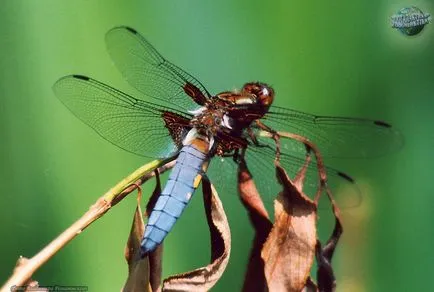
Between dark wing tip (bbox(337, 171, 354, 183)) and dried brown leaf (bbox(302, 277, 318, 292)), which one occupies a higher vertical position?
dark wing tip (bbox(337, 171, 354, 183))

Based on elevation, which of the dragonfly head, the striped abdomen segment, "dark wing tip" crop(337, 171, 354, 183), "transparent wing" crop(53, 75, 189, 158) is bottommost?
the striped abdomen segment

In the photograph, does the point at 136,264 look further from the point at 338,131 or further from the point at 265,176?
the point at 338,131

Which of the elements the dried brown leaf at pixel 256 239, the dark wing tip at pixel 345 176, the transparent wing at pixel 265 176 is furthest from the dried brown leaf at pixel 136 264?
the dark wing tip at pixel 345 176

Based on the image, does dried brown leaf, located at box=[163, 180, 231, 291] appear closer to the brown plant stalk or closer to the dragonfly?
the brown plant stalk

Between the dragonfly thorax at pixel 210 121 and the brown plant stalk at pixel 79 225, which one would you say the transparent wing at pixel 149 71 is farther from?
the brown plant stalk at pixel 79 225

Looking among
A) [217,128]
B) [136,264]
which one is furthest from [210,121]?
[136,264]

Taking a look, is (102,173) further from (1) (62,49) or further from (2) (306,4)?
(2) (306,4)

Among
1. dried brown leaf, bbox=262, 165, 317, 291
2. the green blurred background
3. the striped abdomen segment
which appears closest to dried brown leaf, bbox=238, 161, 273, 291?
dried brown leaf, bbox=262, 165, 317, 291
